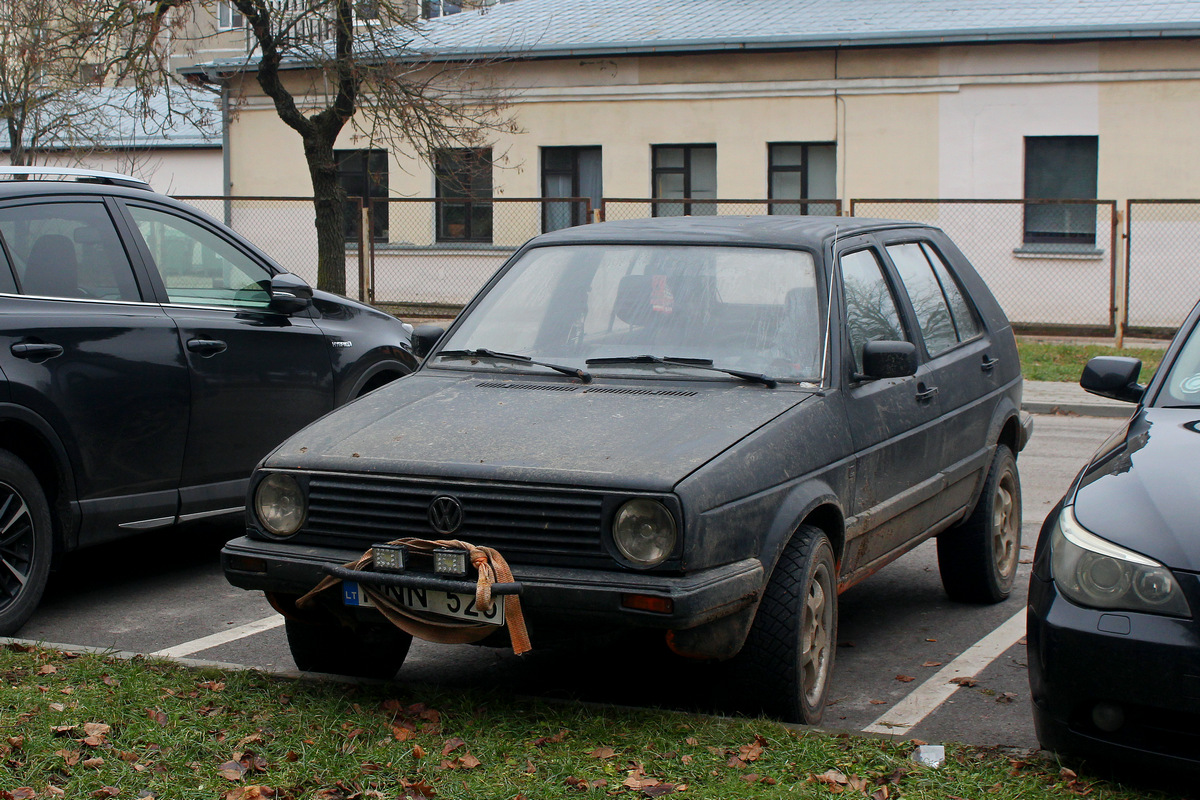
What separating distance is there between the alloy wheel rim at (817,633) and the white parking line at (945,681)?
0.75 ft

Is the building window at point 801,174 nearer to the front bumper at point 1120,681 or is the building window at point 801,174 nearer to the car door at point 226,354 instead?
the car door at point 226,354

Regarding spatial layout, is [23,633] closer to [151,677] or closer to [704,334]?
[151,677]

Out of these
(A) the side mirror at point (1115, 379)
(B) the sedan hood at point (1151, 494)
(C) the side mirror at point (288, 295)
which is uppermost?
(C) the side mirror at point (288, 295)

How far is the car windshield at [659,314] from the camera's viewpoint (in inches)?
201

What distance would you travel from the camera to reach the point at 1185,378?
4.83 metres

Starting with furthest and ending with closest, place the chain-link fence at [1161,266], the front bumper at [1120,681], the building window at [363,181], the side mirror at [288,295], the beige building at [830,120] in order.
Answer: the building window at [363,181], the beige building at [830,120], the chain-link fence at [1161,266], the side mirror at [288,295], the front bumper at [1120,681]

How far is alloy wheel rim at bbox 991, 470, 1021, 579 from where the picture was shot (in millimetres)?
6457

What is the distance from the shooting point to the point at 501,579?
13.6 feet

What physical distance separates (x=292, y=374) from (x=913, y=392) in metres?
3.20

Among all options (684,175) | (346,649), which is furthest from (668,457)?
(684,175)

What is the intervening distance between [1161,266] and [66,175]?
18489 millimetres

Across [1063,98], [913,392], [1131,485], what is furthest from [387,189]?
[1131,485]

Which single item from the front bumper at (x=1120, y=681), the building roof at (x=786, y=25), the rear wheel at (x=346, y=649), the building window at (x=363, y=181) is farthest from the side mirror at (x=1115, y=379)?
the building window at (x=363, y=181)

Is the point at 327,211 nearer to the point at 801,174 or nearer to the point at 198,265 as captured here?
the point at 801,174
